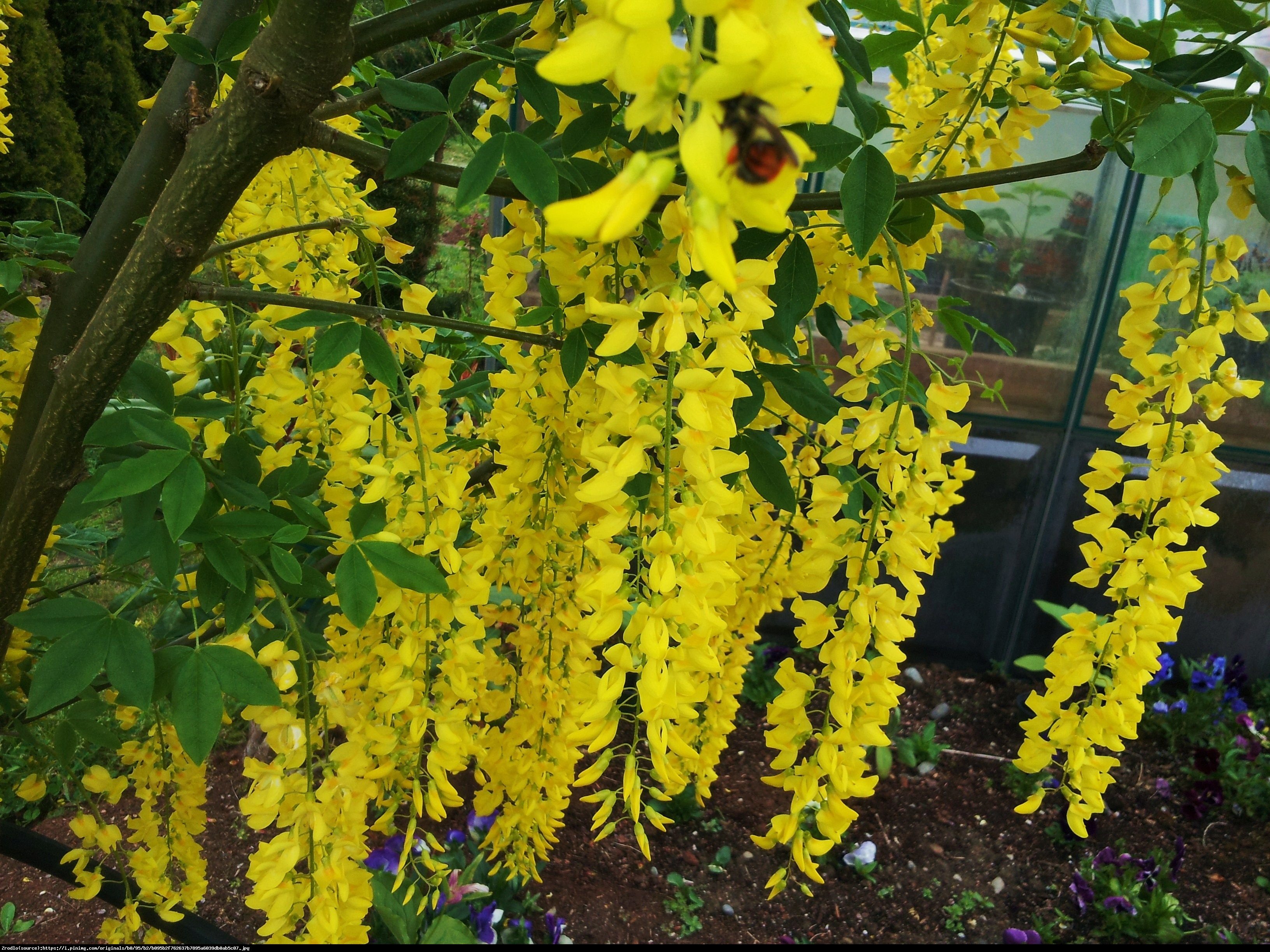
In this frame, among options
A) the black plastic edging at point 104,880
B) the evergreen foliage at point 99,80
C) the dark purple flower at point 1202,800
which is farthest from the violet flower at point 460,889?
the evergreen foliage at point 99,80

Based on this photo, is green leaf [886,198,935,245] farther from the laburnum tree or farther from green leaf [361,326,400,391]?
green leaf [361,326,400,391]

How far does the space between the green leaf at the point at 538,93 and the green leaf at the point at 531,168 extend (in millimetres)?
91

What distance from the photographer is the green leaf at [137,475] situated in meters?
0.71

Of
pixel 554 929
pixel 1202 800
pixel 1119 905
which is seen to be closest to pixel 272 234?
pixel 554 929

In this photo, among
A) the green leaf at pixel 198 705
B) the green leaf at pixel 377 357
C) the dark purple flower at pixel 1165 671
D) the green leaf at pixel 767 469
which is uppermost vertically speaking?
the green leaf at pixel 377 357

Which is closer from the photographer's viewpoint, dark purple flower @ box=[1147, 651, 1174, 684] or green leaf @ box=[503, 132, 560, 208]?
green leaf @ box=[503, 132, 560, 208]

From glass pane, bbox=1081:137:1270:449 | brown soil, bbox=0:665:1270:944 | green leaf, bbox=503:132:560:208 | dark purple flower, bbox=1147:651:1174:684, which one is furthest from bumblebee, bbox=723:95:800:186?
dark purple flower, bbox=1147:651:1174:684

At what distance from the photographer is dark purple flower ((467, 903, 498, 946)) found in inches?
77.6

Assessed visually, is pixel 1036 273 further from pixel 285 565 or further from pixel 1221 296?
pixel 285 565

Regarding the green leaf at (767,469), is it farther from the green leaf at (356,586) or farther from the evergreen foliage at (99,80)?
the evergreen foliage at (99,80)

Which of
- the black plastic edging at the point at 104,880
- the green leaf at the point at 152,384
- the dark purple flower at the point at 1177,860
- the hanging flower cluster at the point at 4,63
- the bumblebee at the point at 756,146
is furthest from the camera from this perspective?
the dark purple flower at the point at 1177,860

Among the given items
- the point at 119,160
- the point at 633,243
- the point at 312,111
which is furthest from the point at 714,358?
the point at 119,160

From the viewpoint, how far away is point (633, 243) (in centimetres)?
68

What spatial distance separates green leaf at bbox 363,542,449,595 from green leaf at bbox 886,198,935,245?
0.53m
